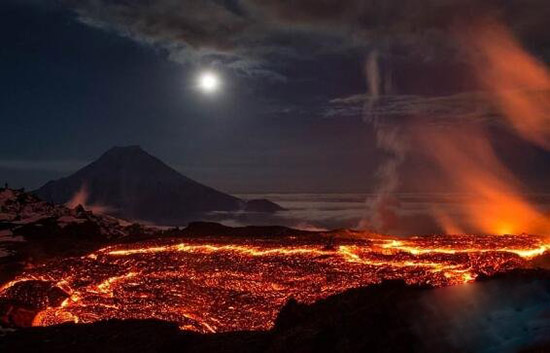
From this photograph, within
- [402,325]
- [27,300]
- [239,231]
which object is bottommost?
[27,300]

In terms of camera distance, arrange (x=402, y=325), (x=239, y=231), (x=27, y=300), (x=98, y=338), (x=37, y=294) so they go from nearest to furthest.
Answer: (x=402, y=325), (x=98, y=338), (x=27, y=300), (x=37, y=294), (x=239, y=231)

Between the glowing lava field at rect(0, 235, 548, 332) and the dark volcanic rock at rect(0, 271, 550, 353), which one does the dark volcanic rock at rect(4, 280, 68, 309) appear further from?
the dark volcanic rock at rect(0, 271, 550, 353)

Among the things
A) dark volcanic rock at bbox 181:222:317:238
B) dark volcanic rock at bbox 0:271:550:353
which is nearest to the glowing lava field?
dark volcanic rock at bbox 181:222:317:238

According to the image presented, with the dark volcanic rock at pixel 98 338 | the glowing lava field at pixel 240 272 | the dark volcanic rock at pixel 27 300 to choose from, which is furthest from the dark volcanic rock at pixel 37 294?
the dark volcanic rock at pixel 98 338

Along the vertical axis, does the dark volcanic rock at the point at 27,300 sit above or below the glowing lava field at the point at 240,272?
below

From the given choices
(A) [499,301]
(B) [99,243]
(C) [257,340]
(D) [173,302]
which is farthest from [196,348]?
(B) [99,243]

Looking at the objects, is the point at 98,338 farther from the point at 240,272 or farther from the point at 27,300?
the point at 240,272

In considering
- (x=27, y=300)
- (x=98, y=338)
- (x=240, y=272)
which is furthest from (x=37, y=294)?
(x=98, y=338)

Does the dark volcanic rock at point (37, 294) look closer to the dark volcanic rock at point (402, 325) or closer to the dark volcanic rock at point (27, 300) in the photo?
the dark volcanic rock at point (27, 300)

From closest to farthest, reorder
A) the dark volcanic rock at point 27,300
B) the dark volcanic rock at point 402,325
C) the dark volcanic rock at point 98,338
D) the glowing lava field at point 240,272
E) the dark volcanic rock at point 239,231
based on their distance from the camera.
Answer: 1. the dark volcanic rock at point 402,325
2. the dark volcanic rock at point 98,338
3. the glowing lava field at point 240,272
4. the dark volcanic rock at point 27,300
5. the dark volcanic rock at point 239,231

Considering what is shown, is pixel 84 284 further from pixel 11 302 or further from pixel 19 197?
pixel 19 197
